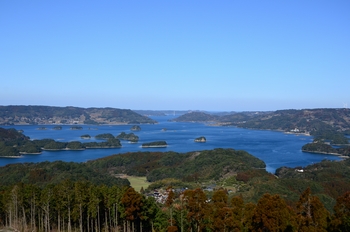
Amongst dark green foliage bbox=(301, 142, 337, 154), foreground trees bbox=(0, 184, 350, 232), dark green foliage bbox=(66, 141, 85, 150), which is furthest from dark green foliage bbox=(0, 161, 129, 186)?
dark green foliage bbox=(301, 142, 337, 154)

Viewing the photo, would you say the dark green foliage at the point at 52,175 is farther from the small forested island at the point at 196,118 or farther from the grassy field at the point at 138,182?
the small forested island at the point at 196,118

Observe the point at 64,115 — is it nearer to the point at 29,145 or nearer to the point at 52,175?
the point at 29,145

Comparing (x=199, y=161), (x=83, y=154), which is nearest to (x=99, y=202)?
(x=199, y=161)

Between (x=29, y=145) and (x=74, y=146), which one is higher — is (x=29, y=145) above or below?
above

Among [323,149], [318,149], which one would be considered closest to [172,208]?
[318,149]

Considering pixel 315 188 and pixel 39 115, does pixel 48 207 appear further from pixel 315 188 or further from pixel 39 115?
pixel 39 115

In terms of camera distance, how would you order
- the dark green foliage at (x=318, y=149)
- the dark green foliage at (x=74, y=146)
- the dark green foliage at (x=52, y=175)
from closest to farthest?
the dark green foliage at (x=52, y=175) → the dark green foliage at (x=318, y=149) → the dark green foliage at (x=74, y=146)

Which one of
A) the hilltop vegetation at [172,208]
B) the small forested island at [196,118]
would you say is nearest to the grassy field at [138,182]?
the hilltop vegetation at [172,208]
